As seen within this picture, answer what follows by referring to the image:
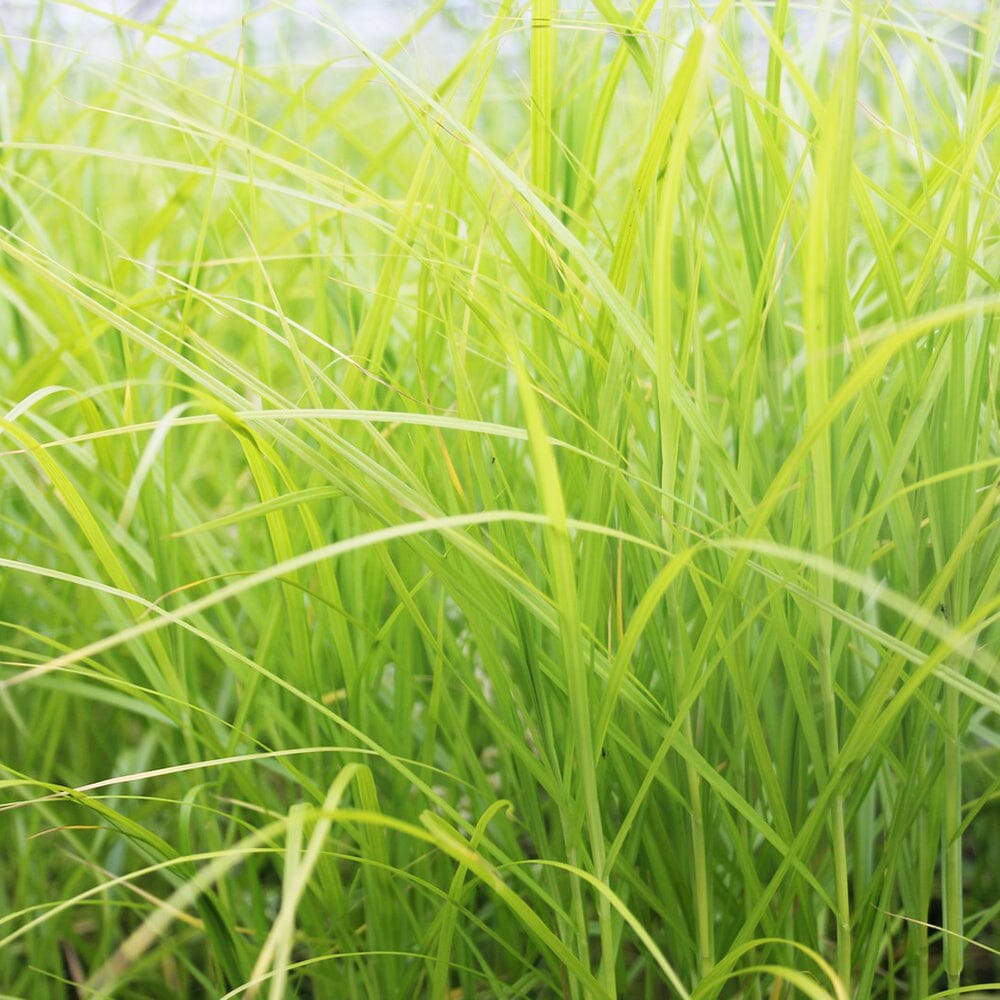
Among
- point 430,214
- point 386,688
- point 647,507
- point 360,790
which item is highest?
point 430,214

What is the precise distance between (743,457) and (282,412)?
0.76 feet

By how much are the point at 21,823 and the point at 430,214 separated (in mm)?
509

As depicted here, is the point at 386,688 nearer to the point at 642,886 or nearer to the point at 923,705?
the point at 642,886

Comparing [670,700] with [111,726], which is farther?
[111,726]

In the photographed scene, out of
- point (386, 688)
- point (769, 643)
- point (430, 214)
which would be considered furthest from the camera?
point (386, 688)

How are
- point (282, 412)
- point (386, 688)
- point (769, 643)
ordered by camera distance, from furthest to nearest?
point (386, 688), point (769, 643), point (282, 412)

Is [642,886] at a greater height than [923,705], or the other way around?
[923,705]

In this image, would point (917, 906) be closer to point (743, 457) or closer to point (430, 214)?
point (743, 457)

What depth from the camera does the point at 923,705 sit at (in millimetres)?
487

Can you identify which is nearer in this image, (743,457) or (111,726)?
(743,457)

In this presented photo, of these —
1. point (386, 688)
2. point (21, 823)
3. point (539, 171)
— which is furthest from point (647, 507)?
point (21, 823)

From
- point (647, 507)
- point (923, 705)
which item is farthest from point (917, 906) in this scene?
point (647, 507)

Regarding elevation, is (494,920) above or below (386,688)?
below

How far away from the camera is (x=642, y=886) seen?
53 centimetres
